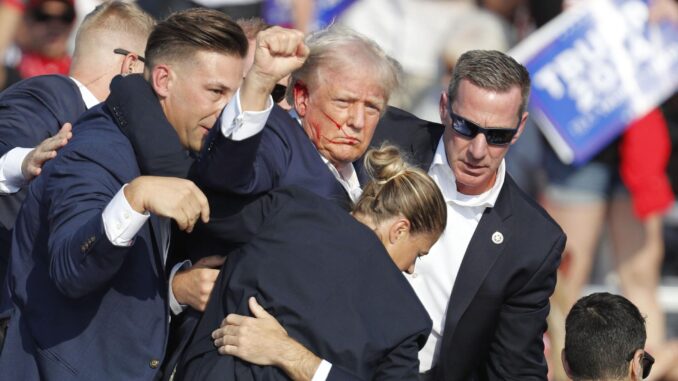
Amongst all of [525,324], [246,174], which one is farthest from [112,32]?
[525,324]

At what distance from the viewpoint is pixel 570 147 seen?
6898 mm

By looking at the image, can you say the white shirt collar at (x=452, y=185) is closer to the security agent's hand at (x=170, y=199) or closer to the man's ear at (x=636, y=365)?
the man's ear at (x=636, y=365)

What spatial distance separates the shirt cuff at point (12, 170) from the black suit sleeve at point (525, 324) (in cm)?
169

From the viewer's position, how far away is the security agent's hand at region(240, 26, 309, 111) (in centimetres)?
324

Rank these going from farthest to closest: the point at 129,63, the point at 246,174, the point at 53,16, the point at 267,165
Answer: the point at 53,16 < the point at 129,63 < the point at 267,165 < the point at 246,174

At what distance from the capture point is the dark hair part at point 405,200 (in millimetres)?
3592

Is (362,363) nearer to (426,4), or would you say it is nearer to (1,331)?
(1,331)

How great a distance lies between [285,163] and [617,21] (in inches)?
147

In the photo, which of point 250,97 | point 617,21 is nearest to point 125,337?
point 250,97

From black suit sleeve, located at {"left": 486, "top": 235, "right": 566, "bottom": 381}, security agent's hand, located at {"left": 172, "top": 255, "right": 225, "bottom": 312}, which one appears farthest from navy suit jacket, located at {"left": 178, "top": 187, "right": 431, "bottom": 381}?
black suit sleeve, located at {"left": 486, "top": 235, "right": 566, "bottom": 381}

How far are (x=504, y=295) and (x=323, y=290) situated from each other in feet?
3.83

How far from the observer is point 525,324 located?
14.3 feet

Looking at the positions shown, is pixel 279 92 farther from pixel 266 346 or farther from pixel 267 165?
pixel 266 346

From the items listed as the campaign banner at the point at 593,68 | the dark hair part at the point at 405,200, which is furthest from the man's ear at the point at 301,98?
the campaign banner at the point at 593,68
